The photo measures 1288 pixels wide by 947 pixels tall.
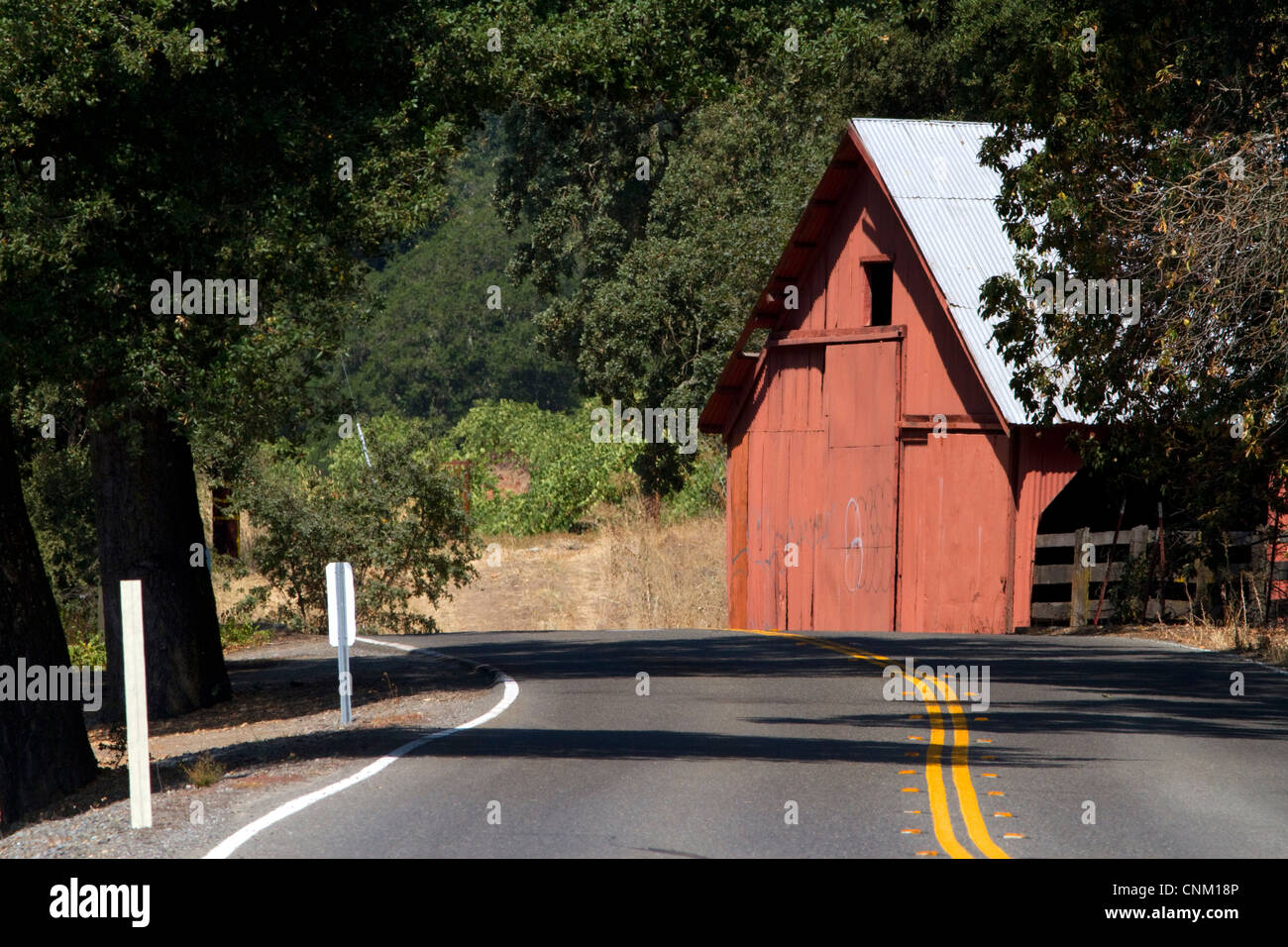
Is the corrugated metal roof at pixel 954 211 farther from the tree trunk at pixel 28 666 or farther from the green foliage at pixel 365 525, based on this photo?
the tree trunk at pixel 28 666

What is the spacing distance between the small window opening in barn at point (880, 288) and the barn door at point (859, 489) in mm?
1025

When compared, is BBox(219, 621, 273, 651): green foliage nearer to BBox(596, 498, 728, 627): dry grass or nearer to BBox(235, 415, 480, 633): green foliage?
BBox(235, 415, 480, 633): green foliage

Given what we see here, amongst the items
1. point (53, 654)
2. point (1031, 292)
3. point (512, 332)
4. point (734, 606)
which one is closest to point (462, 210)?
point (512, 332)

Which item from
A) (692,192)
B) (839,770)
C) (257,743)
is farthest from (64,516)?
(839,770)

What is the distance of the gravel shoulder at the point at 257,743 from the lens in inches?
388

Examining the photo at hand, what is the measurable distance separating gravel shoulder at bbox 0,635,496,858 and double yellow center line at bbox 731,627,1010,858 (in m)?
4.22

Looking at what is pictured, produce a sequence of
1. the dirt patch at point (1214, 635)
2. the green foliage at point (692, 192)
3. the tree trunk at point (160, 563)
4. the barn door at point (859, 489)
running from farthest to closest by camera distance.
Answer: the green foliage at point (692, 192) → the barn door at point (859, 489) → the dirt patch at point (1214, 635) → the tree trunk at point (160, 563)

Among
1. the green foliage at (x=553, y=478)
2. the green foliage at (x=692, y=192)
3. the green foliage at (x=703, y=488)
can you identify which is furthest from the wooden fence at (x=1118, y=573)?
the green foliage at (x=553, y=478)

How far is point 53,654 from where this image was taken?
539 inches

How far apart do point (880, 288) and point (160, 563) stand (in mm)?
15949

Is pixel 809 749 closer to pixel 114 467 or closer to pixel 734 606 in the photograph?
pixel 114 467

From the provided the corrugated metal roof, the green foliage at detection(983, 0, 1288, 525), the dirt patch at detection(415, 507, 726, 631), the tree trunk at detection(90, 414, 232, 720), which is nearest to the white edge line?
the tree trunk at detection(90, 414, 232, 720)

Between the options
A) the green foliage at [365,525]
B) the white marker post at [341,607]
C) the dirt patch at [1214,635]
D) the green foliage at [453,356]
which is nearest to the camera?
the white marker post at [341,607]

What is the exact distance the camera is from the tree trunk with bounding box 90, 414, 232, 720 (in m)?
18.8
